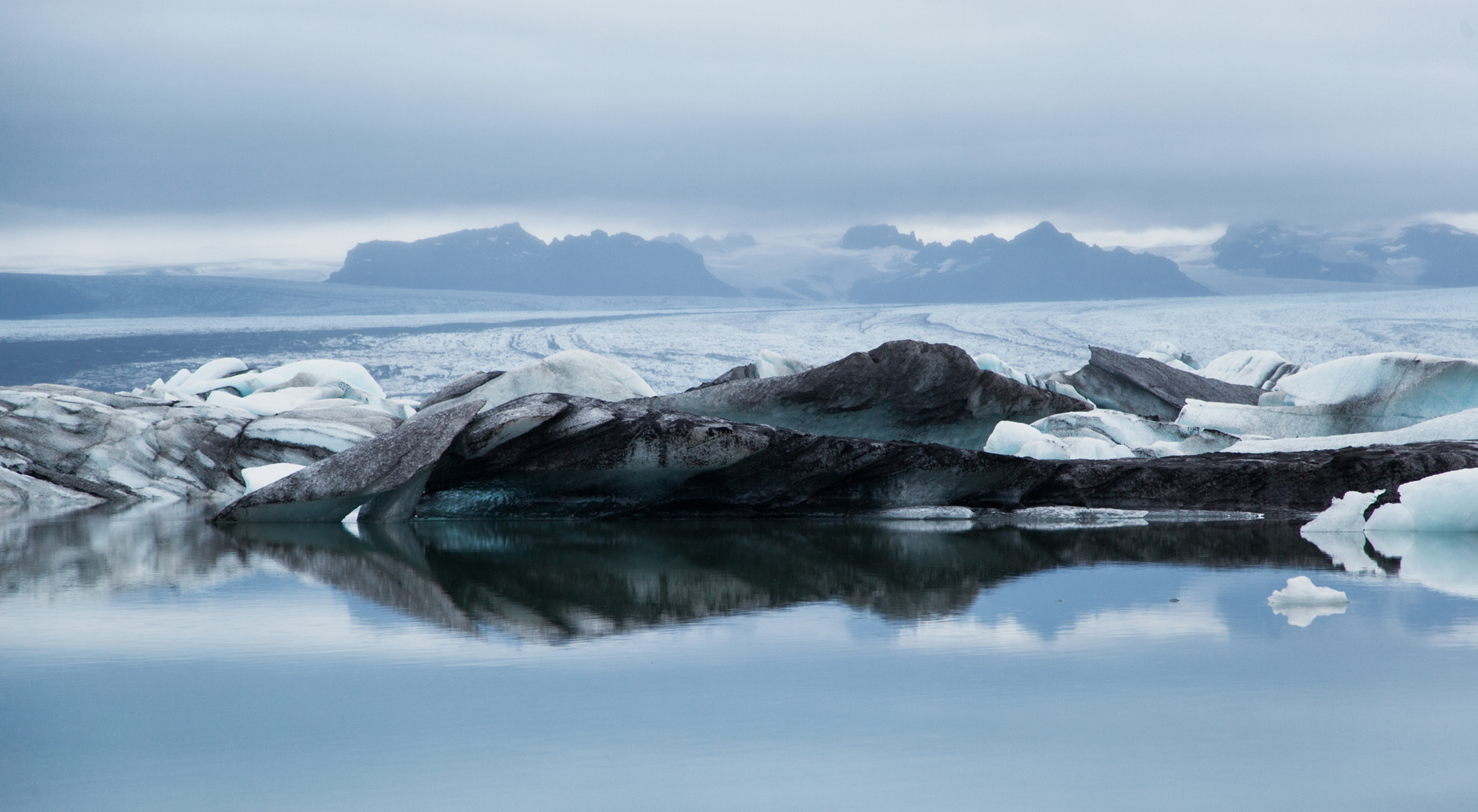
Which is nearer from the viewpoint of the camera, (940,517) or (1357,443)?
(940,517)

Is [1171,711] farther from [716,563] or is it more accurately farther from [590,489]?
[590,489]

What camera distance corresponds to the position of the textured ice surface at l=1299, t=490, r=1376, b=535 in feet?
14.6

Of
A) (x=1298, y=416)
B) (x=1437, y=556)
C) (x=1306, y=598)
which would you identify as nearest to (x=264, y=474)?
(x=1306, y=598)

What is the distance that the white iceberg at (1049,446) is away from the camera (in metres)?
6.12

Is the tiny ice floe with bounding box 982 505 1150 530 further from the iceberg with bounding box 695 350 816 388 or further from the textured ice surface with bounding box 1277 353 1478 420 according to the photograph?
the iceberg with bounding box 695 350 816 388

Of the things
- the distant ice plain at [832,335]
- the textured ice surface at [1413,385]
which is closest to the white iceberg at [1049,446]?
the textured ice surface at [1413,385]

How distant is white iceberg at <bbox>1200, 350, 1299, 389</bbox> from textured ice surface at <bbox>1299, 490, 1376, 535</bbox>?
6193mm

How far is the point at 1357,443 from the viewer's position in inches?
229

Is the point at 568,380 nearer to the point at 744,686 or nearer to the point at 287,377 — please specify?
the point at 287,377

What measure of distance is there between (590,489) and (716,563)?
1725 mm

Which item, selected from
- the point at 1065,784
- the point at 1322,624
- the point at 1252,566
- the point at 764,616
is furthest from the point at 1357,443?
the point at 1065,784

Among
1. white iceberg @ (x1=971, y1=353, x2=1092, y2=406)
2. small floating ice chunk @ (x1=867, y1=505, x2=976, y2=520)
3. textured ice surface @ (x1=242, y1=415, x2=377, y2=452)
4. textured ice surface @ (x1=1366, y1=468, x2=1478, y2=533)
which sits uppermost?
white iceberg @ (x1=971, y1=353, x2=1092, y2=406)

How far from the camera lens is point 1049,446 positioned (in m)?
6.14

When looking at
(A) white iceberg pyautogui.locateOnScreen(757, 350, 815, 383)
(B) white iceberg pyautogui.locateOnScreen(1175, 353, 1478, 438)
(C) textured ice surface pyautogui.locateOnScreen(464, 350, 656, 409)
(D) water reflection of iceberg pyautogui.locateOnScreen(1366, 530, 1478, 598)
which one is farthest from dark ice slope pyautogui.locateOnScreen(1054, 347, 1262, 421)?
(D) water reflection of iceberg pyautogui.locateOnScreen(1366, 530, 1478, 598)
